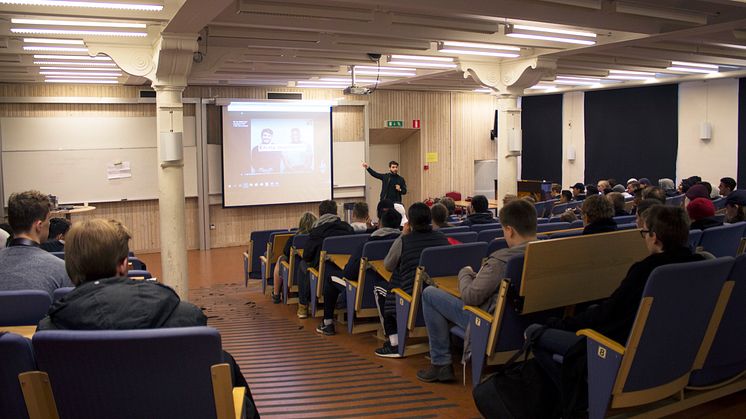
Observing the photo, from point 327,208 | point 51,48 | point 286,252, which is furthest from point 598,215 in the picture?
point 51,48

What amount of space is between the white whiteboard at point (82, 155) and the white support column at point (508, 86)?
238 inches

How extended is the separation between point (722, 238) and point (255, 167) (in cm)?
996

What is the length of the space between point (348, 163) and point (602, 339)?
12.0 m

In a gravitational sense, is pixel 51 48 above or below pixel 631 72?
below

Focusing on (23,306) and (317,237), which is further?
(317,237)

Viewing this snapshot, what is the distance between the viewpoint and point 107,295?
7.45 ft

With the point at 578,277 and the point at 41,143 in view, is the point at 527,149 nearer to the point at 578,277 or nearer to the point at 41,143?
the point at 41,143

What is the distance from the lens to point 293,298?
8242 mm

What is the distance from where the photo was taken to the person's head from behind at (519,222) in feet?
13.6

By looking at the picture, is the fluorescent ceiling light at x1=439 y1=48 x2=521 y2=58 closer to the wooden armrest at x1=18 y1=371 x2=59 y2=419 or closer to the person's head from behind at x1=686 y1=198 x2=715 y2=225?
the person's head from behind at x1=686 y1=198 x2=715 y2=225

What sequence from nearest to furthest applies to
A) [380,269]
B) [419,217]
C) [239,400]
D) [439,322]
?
[239,400]
[439,322]
[419,217]
[380,269]

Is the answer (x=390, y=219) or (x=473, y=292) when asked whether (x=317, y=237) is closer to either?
(x=390, y=219)

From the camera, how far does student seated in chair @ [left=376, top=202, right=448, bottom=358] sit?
16.8ft

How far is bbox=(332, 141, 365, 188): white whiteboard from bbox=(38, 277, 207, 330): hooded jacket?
1246 cm
